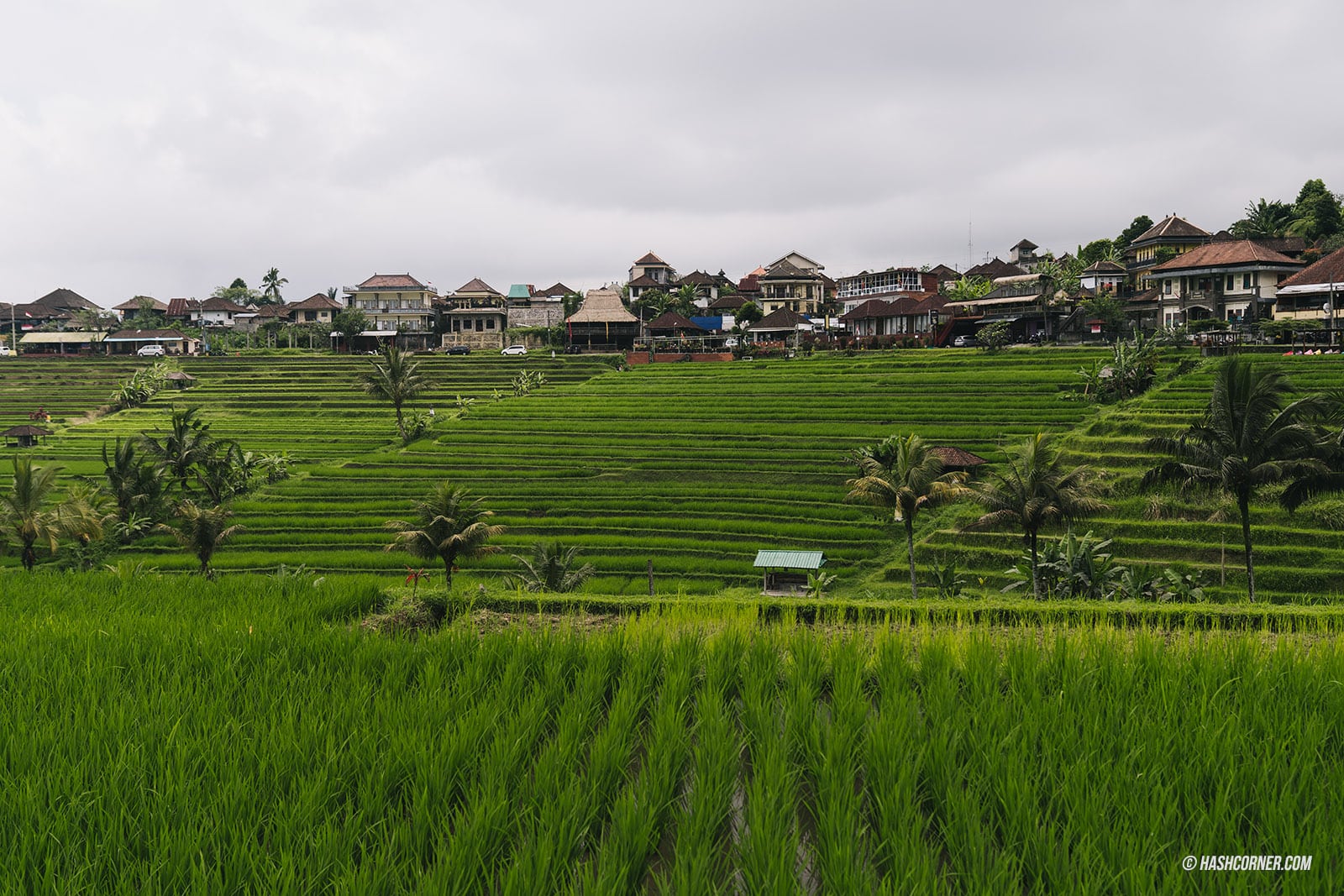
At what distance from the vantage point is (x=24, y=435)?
48.6 metres

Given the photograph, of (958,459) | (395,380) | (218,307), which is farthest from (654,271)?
(958,459)

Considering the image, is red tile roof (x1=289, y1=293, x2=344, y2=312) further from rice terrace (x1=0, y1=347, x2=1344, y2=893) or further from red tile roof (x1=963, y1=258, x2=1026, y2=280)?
rice terrace (x1=0, y1=347, x2=1344, y2=893)

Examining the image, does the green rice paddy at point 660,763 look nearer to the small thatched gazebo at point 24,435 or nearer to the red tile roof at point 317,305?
the small thatched gazebo at point 24,435

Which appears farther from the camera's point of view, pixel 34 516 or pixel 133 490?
pixel 133 490

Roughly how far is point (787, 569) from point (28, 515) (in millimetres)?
24318

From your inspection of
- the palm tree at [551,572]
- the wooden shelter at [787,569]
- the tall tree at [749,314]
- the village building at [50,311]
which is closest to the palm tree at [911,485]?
the wooden shelter at [787,569]

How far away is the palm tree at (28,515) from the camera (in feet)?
89.9

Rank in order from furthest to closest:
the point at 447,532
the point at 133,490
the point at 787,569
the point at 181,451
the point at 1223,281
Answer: the point at 1223,281, the point at 181,451, the point at 133,490, the point at 787,569, the point at 447,532

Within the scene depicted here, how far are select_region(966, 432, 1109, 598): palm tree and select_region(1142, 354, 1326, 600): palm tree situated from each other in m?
2.09

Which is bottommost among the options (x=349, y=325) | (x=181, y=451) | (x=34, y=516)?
(x=34, y=516)

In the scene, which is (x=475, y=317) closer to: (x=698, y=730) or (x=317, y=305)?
(x=317, y=305)

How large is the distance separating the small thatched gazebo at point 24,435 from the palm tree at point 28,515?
25.2 m

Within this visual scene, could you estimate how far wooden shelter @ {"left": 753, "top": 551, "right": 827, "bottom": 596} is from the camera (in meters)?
24.4

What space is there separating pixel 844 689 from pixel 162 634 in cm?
727
